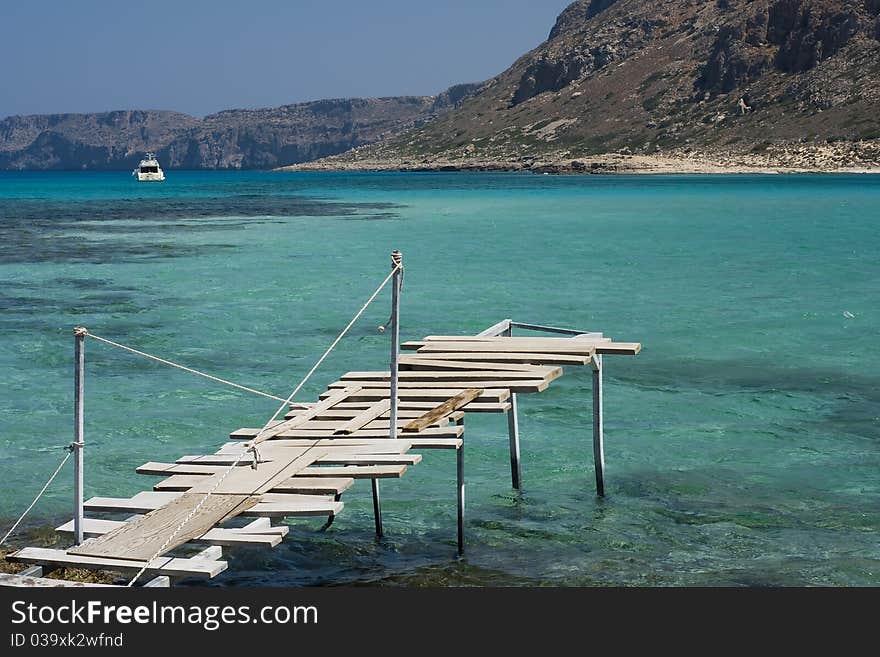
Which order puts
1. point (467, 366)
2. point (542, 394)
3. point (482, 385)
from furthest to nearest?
point (542, 394) → point (467, 366) → point (482, 385)

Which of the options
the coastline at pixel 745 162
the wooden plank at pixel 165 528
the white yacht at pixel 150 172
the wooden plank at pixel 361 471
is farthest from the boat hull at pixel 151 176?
the wooden plank at pixel 165 528

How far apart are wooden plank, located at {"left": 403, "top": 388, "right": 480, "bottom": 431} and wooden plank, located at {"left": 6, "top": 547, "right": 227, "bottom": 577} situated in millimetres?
3080

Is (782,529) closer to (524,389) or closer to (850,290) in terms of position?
(524,389)

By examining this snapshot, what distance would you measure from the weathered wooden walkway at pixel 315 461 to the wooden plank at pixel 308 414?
0.06 ft

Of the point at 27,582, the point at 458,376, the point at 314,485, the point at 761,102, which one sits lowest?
the point at 27,582

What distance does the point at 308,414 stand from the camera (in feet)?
40.7

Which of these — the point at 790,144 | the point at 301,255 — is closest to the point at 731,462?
the point at 301,255

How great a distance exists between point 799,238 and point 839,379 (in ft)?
102

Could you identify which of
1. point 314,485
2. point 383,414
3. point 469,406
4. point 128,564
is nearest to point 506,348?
point 469,406

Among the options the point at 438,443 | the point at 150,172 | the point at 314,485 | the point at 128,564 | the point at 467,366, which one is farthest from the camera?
the point at 150,172

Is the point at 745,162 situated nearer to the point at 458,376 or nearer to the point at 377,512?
the point at 458,376

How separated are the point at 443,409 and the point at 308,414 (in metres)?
1.34

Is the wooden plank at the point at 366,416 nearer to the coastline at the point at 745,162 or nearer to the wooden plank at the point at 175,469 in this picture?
the wooden plank at the point at 175,469

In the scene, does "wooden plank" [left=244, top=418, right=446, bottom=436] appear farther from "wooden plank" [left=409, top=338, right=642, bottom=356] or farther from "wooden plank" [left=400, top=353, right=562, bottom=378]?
"wooden plank" [left=409, top=338, right=642, bottom=356]
